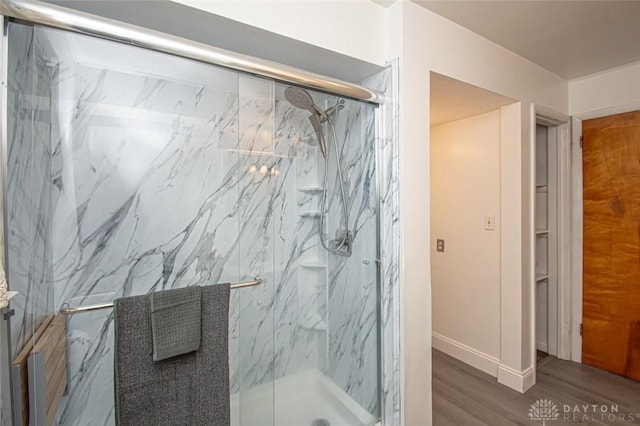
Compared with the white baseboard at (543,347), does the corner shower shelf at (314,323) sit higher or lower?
higher

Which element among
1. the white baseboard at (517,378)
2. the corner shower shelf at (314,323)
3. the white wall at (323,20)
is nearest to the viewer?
the white wall at (323,20)

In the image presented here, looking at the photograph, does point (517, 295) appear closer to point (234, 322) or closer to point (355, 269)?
point (355, 269)

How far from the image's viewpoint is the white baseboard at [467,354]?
242 centimetres

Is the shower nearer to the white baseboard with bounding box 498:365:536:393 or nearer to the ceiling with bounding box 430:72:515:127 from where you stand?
the ceiling with bounding box 430:72:515:127

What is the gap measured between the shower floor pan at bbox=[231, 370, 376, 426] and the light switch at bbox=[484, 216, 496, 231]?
166 centimetres

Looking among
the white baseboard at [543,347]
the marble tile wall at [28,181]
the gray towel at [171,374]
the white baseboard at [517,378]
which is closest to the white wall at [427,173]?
the white baseboard at [517,378]

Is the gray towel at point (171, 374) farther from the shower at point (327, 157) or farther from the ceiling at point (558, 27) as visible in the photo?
the ceiling at point (558, 27)

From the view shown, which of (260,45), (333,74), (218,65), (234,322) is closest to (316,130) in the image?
(333,74)

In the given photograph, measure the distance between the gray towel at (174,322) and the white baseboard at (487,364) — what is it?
7.44 feet

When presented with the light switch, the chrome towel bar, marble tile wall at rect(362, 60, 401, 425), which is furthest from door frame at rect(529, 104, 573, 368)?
the chrome towel bar

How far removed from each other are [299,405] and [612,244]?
266 centimetres

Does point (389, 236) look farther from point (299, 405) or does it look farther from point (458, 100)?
point (458, 100)

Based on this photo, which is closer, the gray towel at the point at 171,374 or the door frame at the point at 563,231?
the gray towel at the point at 171,374

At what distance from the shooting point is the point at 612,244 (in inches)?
94.7
